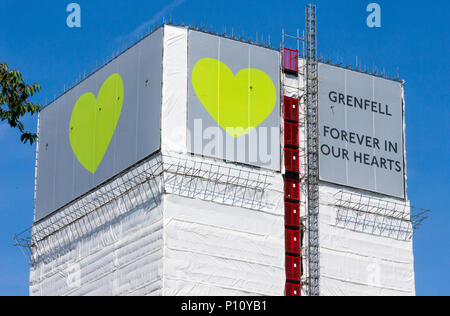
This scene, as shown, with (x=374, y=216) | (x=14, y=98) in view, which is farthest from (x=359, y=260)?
(x=14, y=98)

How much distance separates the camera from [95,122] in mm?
115125

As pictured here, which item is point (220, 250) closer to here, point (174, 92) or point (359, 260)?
point (174, 92)

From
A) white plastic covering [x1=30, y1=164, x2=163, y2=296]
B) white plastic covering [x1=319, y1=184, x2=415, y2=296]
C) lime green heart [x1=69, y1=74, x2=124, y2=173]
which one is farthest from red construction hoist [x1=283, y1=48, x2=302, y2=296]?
lime green heart [x1=69, y1=74, x2=124, y2=173]

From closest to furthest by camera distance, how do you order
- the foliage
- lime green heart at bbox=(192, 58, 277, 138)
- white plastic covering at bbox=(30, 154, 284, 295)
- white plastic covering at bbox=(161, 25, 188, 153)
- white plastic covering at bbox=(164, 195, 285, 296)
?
the foliage, white plastic covering at bbox=(164, 195, 285, 296), white plastic covering at bbox=(30, 154, 284, 295), white plastic covering at bbox=(161, 25, 188, 153), lime green heart at bbox=(192, 58, 277, 138)

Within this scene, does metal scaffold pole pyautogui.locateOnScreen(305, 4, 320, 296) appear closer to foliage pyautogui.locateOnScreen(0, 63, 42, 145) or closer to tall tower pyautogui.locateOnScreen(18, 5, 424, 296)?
tall tower pyautogui.locateOnScreen(18, 5, 424, 296)

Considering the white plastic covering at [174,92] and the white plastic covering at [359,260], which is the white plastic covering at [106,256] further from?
the white plastic covering at [359,260]

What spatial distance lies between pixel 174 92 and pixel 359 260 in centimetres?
2524

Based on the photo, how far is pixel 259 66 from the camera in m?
111

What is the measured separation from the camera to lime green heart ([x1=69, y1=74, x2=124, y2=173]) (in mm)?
112312

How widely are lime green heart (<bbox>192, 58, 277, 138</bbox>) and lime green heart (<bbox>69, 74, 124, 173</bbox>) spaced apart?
9.49m

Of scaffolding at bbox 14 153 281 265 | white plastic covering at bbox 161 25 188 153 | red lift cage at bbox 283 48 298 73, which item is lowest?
scaffolding at bbox 14 153 281 265
